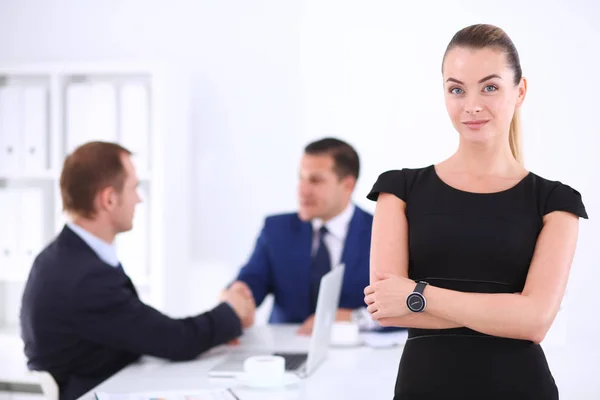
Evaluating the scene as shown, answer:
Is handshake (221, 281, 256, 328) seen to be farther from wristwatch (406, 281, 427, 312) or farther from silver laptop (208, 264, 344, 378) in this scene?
wristwatch (406, 281, 427, 312)

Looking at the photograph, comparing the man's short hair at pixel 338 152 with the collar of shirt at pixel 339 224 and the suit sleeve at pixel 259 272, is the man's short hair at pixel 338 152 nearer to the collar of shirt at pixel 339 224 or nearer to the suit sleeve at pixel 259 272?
the collar of shirt at pixel 339 224

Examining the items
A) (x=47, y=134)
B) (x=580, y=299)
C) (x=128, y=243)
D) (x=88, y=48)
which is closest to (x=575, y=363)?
(x=580, y=299)

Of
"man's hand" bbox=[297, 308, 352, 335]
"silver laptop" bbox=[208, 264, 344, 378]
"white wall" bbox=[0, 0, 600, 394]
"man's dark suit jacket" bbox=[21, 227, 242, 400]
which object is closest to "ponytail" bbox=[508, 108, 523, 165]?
"silver laptop" bbox=[208, 264, 344, 378]

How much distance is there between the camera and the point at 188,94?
153 inches

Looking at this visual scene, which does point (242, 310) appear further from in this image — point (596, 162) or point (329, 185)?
point (596, 162)

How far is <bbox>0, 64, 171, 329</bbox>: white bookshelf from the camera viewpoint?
3.58 meters

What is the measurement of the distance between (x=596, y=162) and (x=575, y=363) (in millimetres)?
1140

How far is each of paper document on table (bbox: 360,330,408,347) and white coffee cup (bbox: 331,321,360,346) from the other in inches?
2.0

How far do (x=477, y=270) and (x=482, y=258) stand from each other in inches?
1.0

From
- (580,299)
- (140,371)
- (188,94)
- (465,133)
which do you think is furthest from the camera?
(188,94)

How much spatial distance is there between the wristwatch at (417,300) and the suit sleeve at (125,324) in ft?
3.38

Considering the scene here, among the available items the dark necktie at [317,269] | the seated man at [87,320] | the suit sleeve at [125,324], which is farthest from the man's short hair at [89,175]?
the dark necktie at [317,269]

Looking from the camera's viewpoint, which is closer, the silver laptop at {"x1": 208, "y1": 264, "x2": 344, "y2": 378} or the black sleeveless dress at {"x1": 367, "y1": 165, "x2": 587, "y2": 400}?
the black sleeveless dress at {"x1": 367, "y1": 165, "x2": 587, "y2": 400}

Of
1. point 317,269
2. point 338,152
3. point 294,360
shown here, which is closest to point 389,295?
point 294,360
